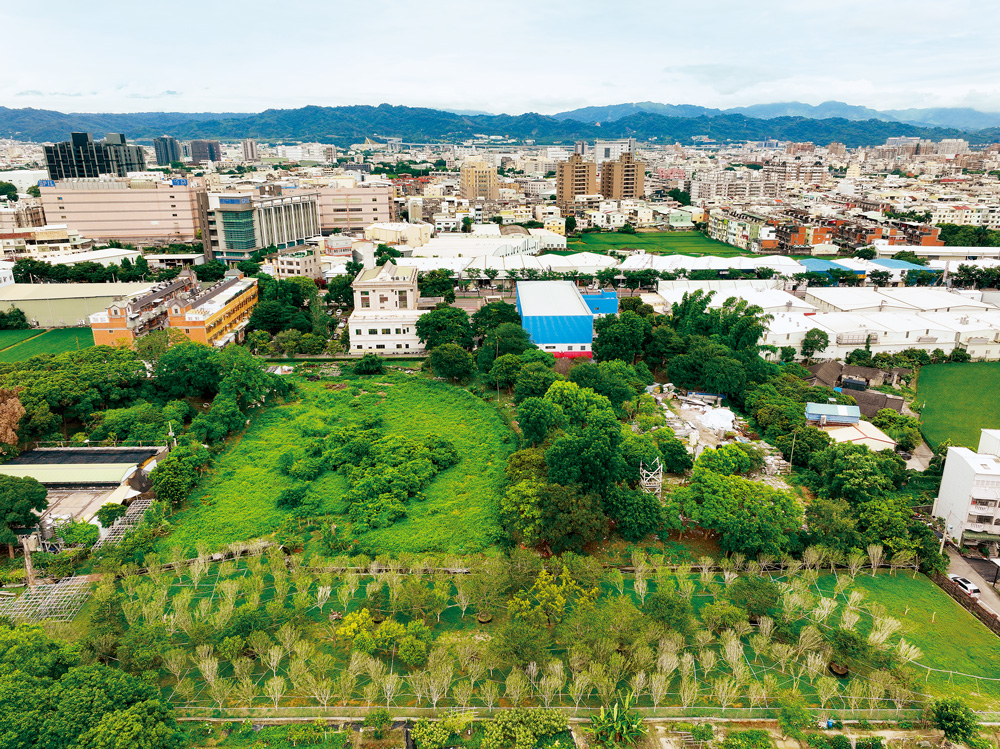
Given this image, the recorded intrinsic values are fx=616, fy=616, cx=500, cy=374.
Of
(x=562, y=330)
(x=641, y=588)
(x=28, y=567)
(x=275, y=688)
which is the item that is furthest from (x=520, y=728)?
(x=562, y=330)

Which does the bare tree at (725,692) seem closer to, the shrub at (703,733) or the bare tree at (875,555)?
the shrub at (703,733)

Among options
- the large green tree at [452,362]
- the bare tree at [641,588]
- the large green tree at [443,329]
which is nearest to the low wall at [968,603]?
the bare tree at [641,588]

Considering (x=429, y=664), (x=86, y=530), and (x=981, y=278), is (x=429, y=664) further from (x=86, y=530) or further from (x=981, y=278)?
(x=981, y=278)

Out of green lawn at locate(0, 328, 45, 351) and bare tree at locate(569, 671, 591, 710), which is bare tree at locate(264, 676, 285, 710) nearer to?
bare tree at locate(569, 671, 591, 710)

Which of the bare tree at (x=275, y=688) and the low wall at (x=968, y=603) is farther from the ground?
the bare tree at (x=275, y=688)

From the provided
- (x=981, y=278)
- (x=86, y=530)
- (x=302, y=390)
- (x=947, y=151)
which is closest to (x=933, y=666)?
(x=86, y=530)

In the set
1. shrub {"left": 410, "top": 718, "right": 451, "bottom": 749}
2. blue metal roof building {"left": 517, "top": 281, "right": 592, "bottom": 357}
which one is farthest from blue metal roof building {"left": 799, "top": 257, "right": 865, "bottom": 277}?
shrub {"left": 410, "top": 718, "right": 451, "bottom": 749}
